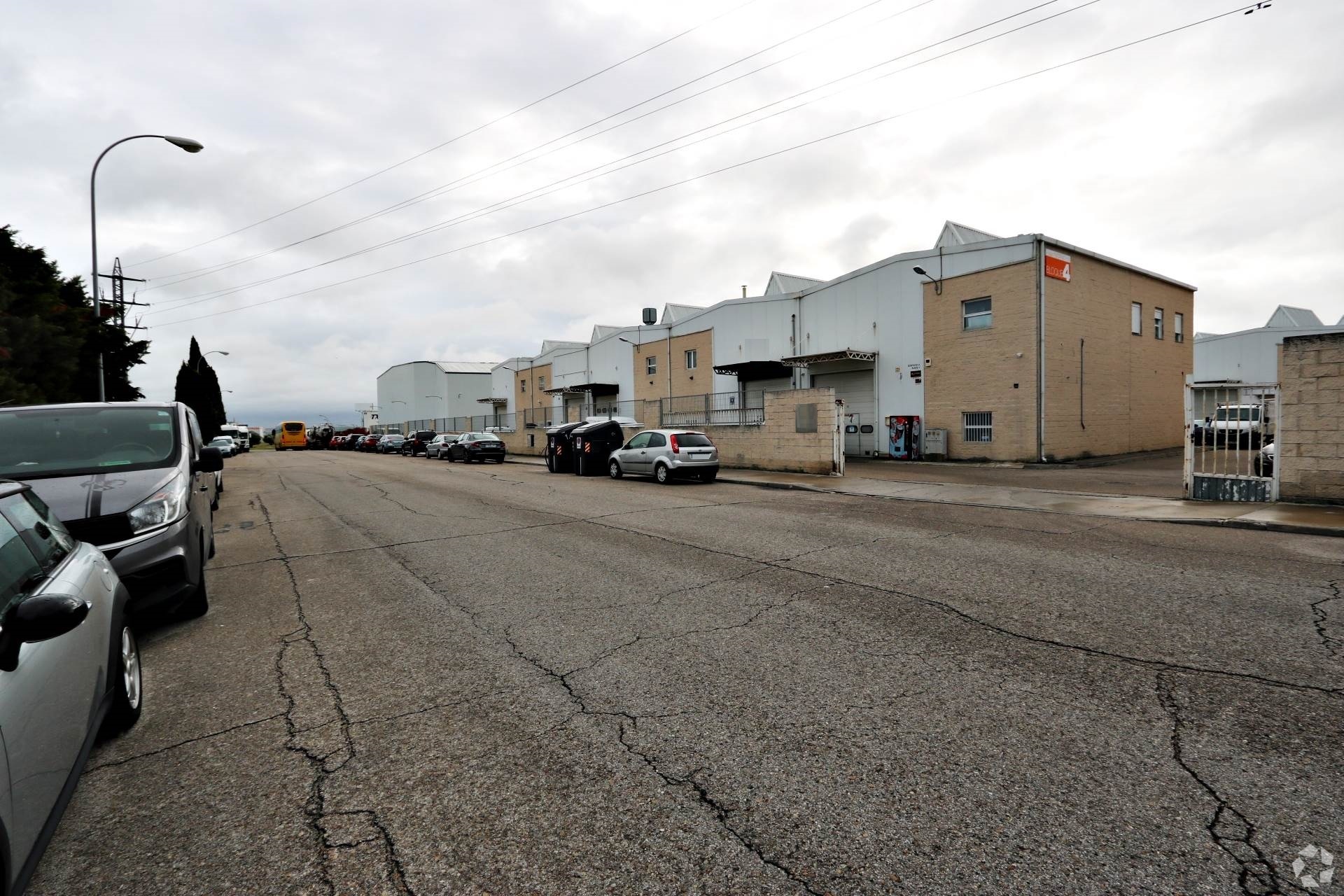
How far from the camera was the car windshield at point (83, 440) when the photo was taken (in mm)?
5508

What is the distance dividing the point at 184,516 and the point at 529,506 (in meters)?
7.85

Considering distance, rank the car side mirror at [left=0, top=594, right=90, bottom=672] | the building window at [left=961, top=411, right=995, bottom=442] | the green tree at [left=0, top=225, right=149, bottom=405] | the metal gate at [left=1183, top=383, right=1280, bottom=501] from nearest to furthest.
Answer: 1. the car side mirror at [left=0, top=594, right=90, bottom=672]
2. the metal gate at [left=1183, top=383, right=1280, bottom=501]
3. the green tree at [left=0, top=225, right=149, bottom=405]
4. the building window at [left=961, top=411, right=995, bottom=442]

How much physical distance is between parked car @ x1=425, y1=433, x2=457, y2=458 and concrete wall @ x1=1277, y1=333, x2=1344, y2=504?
32.9 m

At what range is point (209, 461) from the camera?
678 centimetres

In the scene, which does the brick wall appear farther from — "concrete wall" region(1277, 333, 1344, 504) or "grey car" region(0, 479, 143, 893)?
"grey car" region(0, 479, 143, 893)

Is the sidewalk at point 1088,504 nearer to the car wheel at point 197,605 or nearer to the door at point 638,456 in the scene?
the door at point 638,456

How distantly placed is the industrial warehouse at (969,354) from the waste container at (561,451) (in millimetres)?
4666

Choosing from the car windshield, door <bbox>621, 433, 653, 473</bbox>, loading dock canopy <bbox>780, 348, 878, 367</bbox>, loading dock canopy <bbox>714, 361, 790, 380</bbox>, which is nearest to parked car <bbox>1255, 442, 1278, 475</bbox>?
door <bbox>621, 433, 653, 473</bbox>

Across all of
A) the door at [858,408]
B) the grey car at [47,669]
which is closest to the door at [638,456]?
the door at [858,408]

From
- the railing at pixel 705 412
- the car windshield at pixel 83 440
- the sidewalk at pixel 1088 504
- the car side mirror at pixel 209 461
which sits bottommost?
the sidewalk at pixel 1088 504

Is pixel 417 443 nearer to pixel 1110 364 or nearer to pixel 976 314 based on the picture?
pixel 976 314

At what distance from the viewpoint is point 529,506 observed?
13219 mm

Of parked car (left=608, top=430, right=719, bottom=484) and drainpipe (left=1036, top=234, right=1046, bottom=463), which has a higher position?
drainpipe (left=1036, top=234, right=1046, bottom=463)

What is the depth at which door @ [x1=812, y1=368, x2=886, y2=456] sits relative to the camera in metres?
26.9
